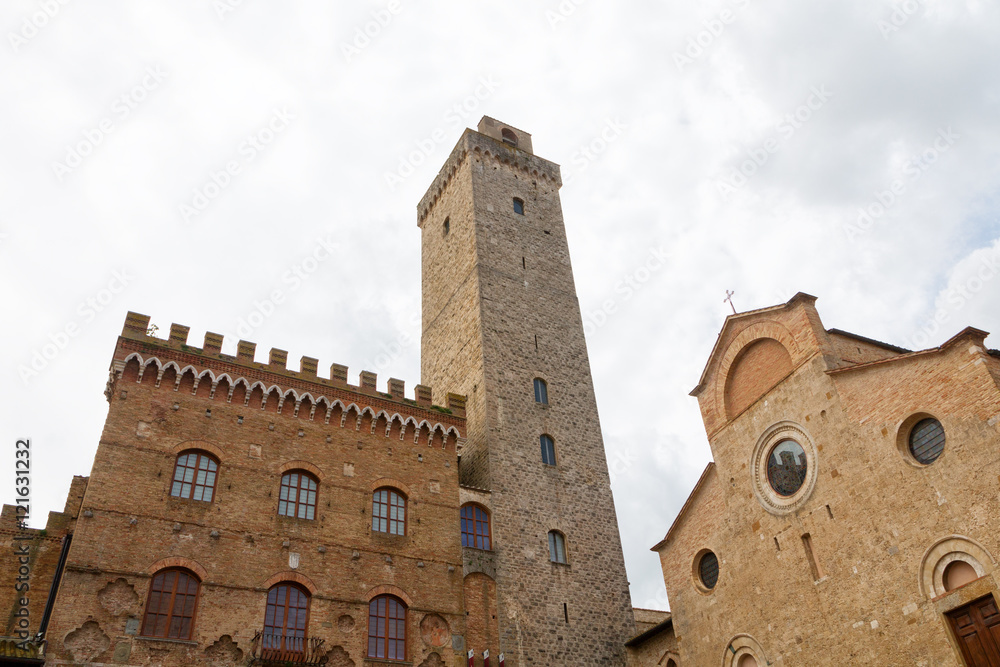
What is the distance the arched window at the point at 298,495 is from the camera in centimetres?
2088

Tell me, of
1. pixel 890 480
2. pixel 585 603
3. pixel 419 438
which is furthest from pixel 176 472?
pixel 890 480

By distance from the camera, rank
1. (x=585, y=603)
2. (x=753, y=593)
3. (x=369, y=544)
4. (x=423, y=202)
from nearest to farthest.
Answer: (x=753, y=593), (x=369, y=544), (x=585, y=603), (x=423, y=202)

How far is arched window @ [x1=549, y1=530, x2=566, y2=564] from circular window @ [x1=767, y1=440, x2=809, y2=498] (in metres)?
7.86

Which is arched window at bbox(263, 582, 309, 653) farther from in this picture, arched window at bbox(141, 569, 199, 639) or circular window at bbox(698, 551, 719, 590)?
circular window at bbox(698, 551, 719, 590)

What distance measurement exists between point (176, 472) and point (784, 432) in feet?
55.0

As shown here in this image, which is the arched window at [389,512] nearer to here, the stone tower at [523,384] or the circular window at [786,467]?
the stone tower at [523,384]

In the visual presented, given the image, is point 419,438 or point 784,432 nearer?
point 784,432

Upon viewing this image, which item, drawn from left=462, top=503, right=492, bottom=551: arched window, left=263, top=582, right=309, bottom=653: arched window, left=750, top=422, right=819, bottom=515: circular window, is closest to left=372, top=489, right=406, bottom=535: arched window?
left=462, top=503, right=492, bottom=551: arched window

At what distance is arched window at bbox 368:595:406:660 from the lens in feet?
65.2

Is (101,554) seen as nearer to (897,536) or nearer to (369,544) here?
(369,544)

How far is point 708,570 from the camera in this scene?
867 inches

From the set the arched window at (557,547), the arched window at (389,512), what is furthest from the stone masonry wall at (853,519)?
the arched window at (389,512)

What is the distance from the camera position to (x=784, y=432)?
65.4 feet

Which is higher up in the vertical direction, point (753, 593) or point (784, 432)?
point (784, 432)
